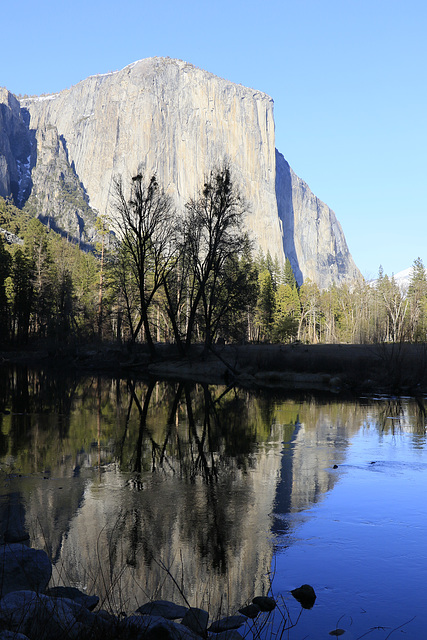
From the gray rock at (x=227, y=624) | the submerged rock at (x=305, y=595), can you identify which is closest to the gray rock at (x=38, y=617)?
the gray rock at (x=227, y=624)

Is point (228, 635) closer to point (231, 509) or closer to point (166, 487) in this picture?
point (231, 509)

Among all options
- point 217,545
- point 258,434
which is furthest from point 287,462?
point 217,545

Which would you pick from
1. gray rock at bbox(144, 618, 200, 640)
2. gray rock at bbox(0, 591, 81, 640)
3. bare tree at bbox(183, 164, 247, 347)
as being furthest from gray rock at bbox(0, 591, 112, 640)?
bare tree at bbox(183, 164, 247, 347)

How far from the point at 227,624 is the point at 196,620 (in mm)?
314

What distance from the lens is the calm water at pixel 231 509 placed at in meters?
5.23

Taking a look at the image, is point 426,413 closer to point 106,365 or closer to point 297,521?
point 297,521

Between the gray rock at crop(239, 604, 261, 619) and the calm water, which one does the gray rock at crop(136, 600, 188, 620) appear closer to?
the calm water

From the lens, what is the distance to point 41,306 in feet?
204

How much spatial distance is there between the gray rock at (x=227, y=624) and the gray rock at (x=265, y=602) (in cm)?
37

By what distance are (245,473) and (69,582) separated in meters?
4.92

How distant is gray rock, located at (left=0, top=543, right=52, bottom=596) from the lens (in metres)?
4.66

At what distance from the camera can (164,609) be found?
15.1 feet

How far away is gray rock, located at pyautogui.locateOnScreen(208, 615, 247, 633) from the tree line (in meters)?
19.7

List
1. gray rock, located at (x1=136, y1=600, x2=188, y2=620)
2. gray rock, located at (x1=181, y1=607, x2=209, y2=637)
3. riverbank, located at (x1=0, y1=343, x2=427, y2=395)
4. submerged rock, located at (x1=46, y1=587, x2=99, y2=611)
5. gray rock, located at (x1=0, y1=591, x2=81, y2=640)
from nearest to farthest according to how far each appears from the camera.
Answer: gray rock, located at (x1=0, y1=591, x2=81, y2=640), gray rock, located at (x1=181, y1=607, x2=209, y2=637), gray rock, located at (x1=136, y1=600, x2=188, y2=620), submerged rock, located at (x1=46, y1=587, x2=99, y2=611), riverbank, located at (x1=0, y1=343, x2=427, y2=395)
